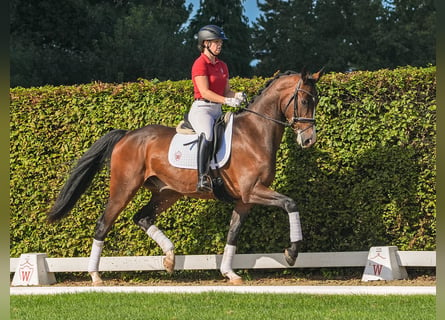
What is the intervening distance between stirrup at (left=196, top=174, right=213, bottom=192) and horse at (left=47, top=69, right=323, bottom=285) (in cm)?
20

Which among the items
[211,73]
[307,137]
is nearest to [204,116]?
[211,73]

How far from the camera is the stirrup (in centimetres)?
781

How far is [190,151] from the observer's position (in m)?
8.07

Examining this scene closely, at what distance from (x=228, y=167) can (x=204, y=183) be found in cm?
36

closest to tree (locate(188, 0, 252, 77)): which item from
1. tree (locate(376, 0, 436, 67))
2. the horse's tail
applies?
tree (locate(376, 0, 436, 67))

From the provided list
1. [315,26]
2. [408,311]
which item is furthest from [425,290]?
[315,26]

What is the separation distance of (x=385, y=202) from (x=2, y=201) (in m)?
7.89

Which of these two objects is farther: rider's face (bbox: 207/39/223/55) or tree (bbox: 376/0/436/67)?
tree (bbox: 376/0/436/67)

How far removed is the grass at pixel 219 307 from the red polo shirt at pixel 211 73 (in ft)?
8.31

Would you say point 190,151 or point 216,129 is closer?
point 216,129

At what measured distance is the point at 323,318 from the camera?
Result: 5.38 metres

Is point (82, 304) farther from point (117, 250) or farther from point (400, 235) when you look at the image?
point (400, 235)

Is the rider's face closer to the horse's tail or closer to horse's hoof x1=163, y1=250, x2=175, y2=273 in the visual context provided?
the horse's tail

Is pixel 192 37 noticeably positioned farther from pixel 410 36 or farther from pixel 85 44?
pixel 410 36
